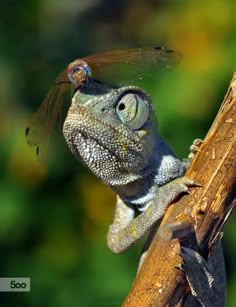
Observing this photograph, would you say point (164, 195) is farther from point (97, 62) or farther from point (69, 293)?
point (69, 293)

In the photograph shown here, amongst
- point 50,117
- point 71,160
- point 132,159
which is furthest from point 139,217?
point 71,160

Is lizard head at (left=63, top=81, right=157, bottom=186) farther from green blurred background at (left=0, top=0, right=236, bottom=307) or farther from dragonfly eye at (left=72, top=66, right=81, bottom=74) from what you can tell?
green blurred background at (left=0, top=0, right=236, bottom=307)

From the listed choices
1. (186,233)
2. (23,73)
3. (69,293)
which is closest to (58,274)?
(69,293)

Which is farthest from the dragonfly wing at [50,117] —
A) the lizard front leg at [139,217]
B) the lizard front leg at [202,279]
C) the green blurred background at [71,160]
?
the green blurred background at [71,160]

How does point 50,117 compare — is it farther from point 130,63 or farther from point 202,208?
point 202,208

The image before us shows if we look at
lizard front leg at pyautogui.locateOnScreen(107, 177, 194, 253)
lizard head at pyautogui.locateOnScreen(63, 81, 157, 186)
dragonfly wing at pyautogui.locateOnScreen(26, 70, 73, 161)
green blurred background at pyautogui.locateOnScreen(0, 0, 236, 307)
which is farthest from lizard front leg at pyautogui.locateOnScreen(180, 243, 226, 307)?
green blurred background at pyautogui.locateOnScreen(0, 0, 236, 307)
